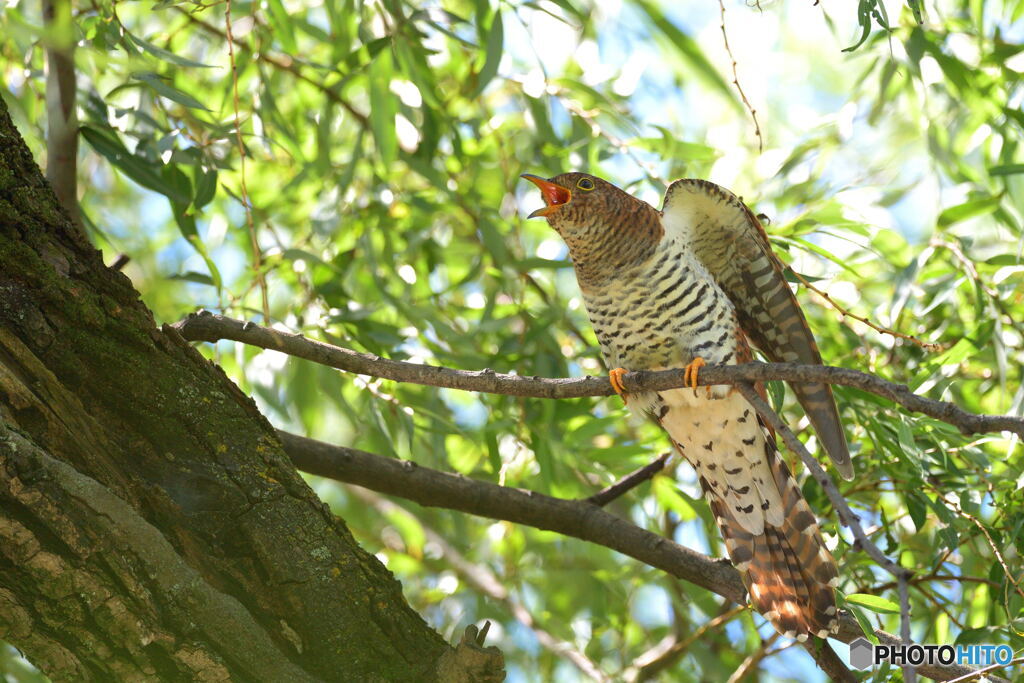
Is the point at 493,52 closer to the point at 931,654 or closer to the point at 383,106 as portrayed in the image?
the point at 383,106

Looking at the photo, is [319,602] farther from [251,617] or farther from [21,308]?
[21,308]

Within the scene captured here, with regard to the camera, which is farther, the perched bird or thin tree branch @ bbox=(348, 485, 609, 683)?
thin tree branch @ bbox=(348, 485, 609, 683)

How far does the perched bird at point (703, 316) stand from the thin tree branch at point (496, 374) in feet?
1.35

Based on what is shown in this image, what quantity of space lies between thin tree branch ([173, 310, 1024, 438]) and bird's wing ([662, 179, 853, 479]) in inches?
→ 23.2

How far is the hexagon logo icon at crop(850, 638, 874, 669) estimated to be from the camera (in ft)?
6.40

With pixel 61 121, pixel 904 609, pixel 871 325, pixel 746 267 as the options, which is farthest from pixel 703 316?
pixel 61 121

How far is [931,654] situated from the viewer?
6.38ft

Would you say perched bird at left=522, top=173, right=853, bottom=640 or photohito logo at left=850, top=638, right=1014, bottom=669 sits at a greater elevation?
perched bird at left=522, top=173, right=853, bottom=640

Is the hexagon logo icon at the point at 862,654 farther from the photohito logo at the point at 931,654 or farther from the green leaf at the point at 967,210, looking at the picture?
the green leaf at the point at 967,210

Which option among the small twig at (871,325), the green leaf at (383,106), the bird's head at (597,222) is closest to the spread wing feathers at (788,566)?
the small twig at (871,325)

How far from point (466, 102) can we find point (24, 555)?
251 cm

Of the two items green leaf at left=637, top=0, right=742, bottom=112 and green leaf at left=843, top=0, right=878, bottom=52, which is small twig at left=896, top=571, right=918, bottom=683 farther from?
green leaf at left=637, top=0, right=742, bottom=112

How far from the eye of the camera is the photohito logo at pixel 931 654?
1774mm

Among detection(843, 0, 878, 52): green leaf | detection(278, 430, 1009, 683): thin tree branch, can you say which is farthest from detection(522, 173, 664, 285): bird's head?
detection(843, 0, 878, 52): green leaf
